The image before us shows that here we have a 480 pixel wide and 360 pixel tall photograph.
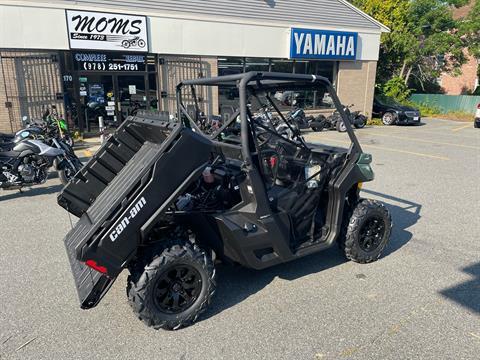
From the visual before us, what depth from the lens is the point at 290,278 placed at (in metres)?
3.79

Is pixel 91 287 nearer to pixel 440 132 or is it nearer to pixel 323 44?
pixel 323 44

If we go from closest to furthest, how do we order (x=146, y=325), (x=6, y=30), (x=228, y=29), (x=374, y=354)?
(x=374, y=354)
(x=146, y=325)
(x=6, y=30)
(x=228, y=29)

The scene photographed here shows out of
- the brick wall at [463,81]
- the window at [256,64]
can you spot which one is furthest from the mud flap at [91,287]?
the brick wall at [463,81]

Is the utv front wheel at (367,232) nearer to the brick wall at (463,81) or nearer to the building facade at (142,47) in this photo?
the building facade at (142,47)

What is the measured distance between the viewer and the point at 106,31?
1215cm

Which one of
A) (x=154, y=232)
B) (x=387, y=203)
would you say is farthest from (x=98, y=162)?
(x=387, y=203)

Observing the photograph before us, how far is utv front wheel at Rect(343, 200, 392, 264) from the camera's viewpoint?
391 centimetres

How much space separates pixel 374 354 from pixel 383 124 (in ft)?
58.3

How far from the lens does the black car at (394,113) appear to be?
18.1 metres

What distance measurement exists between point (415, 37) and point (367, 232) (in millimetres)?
26655

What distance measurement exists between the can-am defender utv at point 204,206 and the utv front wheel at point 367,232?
0.01m

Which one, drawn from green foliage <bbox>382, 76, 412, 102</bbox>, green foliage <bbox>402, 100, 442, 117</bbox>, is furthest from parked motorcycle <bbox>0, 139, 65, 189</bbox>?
green foliage <bbox>402, 100, 442, 117</bbox>

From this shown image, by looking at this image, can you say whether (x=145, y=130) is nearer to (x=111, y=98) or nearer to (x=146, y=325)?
(x=146, y=325)

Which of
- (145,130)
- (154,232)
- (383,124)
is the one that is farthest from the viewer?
(383,124)
